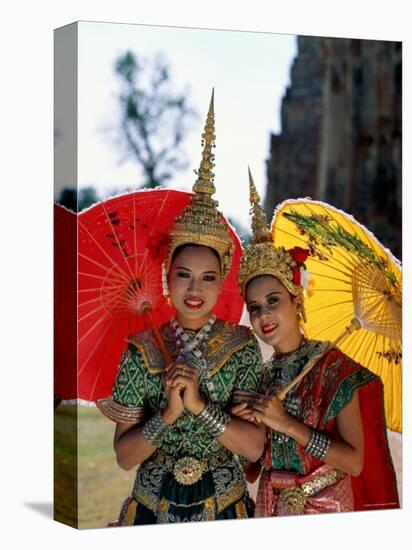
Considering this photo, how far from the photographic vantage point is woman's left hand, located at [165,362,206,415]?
9.57 meters

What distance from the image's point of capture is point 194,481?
966 cm

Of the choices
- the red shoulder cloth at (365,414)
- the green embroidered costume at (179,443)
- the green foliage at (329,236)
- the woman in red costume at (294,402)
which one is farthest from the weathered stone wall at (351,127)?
the green embroidered costume at (179,443)

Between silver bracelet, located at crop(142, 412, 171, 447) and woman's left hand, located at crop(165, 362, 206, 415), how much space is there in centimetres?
19

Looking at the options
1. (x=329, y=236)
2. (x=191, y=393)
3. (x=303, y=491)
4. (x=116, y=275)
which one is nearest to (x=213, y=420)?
A: (x=191, y=393)

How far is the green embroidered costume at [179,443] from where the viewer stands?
9.65 m

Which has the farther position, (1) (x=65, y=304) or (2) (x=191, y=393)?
(1) (x=65, y=304)

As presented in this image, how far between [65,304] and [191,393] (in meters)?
1.00

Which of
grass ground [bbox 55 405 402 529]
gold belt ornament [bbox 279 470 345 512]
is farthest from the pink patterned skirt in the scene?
grass ground [bbox 55 405 402 529]

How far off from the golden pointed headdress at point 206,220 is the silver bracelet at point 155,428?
3.28 ft

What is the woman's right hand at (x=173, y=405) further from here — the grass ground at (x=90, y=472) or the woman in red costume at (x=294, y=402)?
the woman in red costume at (x=294, y=402)

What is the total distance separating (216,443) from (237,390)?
38 cm

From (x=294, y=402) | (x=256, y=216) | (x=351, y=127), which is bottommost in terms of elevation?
(x=294, y=402)

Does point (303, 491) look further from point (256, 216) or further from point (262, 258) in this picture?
point (256, 216)

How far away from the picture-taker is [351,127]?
35.2ft
